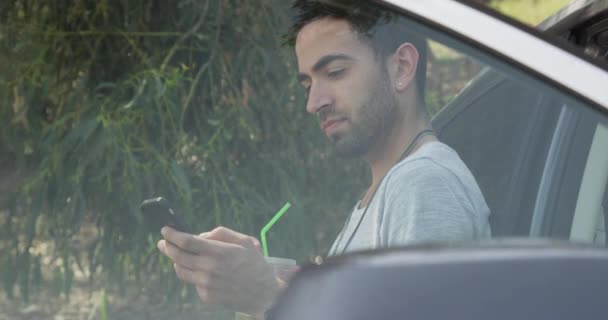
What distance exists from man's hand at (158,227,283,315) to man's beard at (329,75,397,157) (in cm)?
23

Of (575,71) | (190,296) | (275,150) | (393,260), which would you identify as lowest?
(190,296)

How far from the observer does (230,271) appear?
180 cm

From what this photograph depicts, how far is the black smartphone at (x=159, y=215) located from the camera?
6.27 feet

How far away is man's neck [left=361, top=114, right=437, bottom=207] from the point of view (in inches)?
72.7

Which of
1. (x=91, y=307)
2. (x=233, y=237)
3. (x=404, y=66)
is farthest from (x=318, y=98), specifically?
(x=91, y=307)

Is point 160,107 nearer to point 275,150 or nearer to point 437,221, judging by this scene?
point 275,150

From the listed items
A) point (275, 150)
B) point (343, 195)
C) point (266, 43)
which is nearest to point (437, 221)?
point (343, 195)

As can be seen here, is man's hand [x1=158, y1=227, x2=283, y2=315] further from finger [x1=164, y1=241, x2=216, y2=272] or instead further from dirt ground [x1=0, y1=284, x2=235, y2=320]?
dirt ground [x1=0, y1=284, x2=235, y2=320]

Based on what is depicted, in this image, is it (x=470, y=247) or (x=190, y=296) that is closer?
(x=470, y=247)

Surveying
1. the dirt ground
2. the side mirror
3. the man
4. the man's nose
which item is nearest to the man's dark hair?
the man

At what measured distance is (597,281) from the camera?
114 cm

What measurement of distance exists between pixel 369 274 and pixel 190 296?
845 mm

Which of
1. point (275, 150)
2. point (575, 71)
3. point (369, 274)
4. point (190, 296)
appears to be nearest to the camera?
point (369, 274)

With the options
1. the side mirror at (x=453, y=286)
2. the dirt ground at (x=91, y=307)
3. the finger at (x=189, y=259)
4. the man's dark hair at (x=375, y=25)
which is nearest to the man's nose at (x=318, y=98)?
the man's dark hair at (x=375, y=25)
